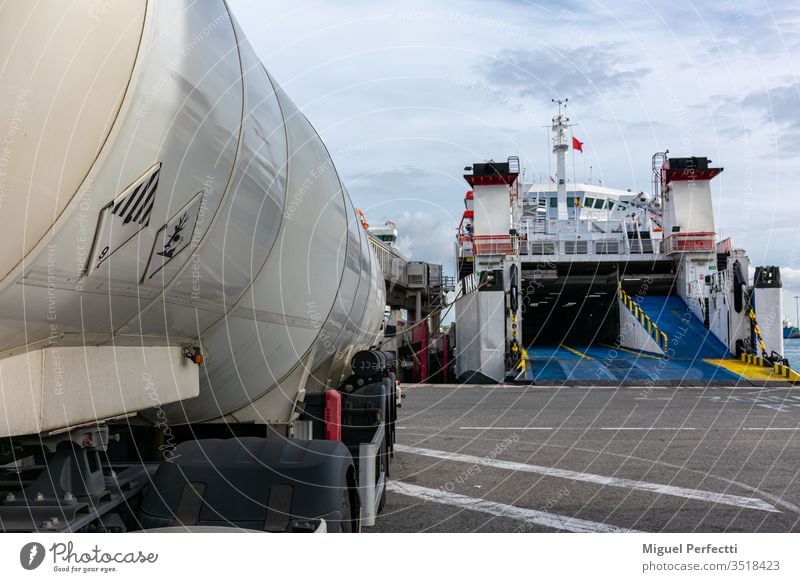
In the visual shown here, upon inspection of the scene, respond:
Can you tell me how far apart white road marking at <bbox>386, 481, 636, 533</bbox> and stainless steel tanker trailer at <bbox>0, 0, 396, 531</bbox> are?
217cm

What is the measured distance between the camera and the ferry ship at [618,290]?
20.0 metres

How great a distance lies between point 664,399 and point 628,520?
33.5 feet

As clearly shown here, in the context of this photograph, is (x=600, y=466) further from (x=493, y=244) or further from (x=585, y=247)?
(x=585, y=247)

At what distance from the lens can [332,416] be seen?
5258 mm

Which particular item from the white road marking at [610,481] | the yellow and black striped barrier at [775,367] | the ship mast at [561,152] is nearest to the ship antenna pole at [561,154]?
the ship mast at [561,152]

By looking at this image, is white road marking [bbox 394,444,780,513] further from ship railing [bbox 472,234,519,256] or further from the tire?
ship railing [bbox 472,234,519,256]

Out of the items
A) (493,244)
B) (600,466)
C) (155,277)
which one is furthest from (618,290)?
(155,277)

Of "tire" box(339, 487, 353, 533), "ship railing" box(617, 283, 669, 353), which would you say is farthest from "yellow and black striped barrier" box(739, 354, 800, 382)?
"tire" box(339, 487, 353, 533)

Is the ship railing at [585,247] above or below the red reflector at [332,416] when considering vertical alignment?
above

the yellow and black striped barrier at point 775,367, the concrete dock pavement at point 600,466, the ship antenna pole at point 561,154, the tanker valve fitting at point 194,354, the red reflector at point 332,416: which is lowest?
the concrete dock pavement at point 600,466

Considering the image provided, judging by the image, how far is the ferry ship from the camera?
65.6 feet

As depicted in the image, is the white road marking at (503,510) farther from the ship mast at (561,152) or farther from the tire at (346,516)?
the ship mast at (561,152)

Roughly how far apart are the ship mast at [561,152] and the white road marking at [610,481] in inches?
944

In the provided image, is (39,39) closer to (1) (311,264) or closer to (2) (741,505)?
(1) (311,264)
